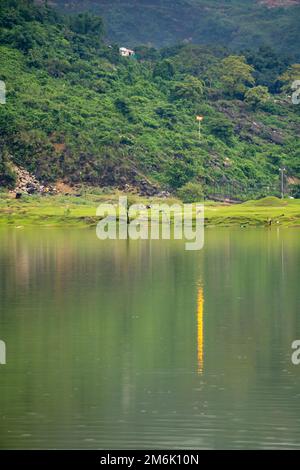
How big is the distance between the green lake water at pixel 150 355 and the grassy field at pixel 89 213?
45.1 metres

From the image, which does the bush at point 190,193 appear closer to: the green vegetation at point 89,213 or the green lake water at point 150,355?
the green vegetation at point 89,213

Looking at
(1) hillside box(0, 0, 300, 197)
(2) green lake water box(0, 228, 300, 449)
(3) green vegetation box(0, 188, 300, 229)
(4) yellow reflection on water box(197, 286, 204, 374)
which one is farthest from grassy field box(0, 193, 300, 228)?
(4) yellow reflection on water box(197, 286, 204, 374)

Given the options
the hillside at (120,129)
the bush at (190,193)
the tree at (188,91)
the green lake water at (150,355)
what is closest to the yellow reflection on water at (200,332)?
the green lake water at (150,355)

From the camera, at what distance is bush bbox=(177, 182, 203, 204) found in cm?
14575

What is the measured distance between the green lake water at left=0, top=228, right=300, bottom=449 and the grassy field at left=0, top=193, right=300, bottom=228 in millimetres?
45088

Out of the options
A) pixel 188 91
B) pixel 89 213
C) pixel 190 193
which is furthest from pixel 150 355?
pixel 188 91

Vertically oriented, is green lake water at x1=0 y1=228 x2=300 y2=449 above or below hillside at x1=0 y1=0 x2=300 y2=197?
below

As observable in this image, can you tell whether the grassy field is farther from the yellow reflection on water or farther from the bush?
the yellow reflection on water

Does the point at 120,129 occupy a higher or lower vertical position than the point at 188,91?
lower

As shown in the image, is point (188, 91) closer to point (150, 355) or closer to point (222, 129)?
point (222, 129)

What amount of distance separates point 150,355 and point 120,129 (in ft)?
435

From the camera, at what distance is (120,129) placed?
169750 mm
